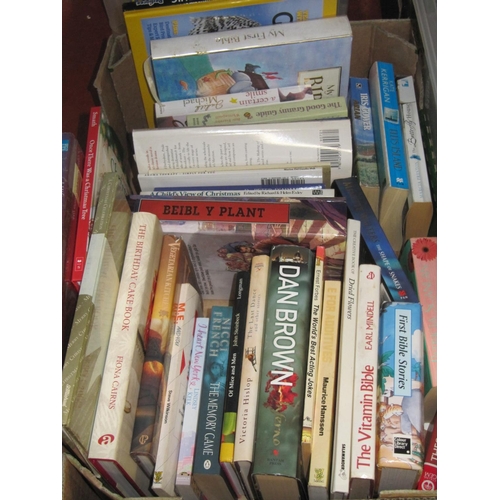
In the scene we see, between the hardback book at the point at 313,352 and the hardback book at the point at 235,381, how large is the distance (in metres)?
0.11

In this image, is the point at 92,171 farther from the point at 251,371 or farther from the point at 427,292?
the point at 427,292

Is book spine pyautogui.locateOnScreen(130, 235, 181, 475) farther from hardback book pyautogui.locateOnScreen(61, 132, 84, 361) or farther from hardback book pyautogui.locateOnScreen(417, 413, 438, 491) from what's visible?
hardback book pyautogui.locateOnScreen(417, 413, 438, 491)

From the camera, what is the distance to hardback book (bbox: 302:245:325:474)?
2.70ft

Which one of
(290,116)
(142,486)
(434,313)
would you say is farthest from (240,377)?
(290,116)

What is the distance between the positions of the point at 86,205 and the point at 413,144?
0.65 metres

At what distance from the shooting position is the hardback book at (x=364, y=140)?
112 cm

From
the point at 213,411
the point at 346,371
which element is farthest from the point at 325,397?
the point at 213,411

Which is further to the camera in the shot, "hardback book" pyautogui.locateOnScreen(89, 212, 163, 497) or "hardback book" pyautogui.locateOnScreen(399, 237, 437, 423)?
"hardback book" pyautogui.locateOnScreen(399, 237, 437, 423)

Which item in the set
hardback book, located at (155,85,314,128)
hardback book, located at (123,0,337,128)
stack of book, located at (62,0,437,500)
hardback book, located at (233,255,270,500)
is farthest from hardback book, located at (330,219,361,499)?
hardback book, located at (123,0,337,128)

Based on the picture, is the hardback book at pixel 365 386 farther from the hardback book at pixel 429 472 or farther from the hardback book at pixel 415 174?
the hardback book at pixel 415 174

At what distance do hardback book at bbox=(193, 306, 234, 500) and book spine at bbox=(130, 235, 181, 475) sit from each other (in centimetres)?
8

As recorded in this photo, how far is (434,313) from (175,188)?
1.72ft

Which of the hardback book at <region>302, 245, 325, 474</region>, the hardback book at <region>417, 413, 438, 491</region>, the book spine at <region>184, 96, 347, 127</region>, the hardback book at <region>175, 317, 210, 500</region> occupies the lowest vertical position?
the hardback book at <region>417, 413, 438, 491</region>

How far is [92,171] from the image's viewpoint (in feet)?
3.27
